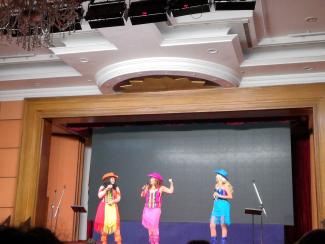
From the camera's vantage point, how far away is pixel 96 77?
18.0 ft

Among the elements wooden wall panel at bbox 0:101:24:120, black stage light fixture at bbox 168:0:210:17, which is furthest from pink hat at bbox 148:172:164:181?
black stage light fixture at bbox 168:0:210:17

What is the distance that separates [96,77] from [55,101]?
3.62 feet

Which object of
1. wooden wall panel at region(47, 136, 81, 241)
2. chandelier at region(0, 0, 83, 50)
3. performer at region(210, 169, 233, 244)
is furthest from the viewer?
wooden wall panel at region(47, 136, 81, 241)

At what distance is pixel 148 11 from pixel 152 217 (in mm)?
3491

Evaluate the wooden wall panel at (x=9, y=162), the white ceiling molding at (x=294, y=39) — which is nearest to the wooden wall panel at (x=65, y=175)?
the wooden wall panel at (x=9, y=162)

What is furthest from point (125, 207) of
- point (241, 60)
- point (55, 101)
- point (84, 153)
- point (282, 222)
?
point (241, 60)

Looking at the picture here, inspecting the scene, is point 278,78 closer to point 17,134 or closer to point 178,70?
point 178,70

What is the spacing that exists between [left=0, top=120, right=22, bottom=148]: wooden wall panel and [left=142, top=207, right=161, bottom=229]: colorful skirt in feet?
7.30

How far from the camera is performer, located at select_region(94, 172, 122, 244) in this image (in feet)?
21.0

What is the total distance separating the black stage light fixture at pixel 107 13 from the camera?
3781 millimetres

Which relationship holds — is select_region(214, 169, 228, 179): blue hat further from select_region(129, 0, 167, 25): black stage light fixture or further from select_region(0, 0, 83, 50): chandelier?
select_region(0, 0, 83, 50): chandelier

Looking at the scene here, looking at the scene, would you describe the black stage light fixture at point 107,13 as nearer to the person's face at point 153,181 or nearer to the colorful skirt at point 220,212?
the person's face at point 153,181

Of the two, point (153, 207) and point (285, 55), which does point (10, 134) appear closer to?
point (153, 207)

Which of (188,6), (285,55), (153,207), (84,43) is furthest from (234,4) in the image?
(153,207)
